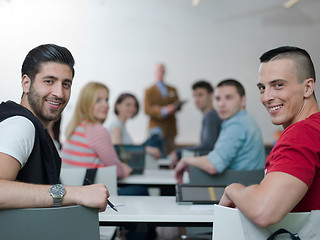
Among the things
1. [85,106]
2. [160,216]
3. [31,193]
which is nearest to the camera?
[31,193]

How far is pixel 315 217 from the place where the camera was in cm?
113

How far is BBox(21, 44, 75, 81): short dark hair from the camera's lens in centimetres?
157

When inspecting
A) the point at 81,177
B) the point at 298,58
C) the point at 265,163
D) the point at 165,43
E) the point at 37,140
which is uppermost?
the point at 165,43

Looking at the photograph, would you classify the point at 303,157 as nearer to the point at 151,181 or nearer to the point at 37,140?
the point at 37,140

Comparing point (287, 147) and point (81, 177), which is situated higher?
point (287, 147)

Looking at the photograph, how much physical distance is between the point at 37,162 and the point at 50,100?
10.8 inches

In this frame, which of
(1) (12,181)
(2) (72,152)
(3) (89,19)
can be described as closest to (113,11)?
(3) (89,19)

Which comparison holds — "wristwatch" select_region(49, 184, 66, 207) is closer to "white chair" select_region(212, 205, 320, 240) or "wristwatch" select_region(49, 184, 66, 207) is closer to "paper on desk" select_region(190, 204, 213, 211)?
"white chair" select_region(212, 205, 320, 240)

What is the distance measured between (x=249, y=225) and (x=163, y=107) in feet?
17.8

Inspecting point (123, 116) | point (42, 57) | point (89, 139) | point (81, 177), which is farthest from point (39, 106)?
point (123, 116)

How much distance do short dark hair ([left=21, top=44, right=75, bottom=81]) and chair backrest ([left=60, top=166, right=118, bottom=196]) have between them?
2.41 feet

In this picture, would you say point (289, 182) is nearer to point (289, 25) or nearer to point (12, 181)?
point (12, 181)

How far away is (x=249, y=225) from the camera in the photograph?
3.78 feet

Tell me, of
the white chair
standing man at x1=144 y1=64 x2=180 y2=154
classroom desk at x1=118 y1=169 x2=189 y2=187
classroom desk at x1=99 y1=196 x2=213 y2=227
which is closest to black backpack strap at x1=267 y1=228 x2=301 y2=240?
the white chair
